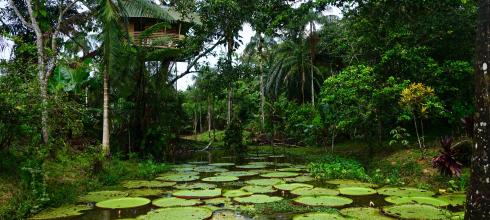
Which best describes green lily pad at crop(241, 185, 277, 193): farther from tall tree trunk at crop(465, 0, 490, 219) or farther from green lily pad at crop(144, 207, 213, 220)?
tall tree trunk at crop(465, 0, 490, 219)

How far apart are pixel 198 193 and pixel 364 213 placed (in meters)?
3.31

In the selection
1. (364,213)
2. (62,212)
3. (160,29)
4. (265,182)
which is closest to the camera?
(364,213)

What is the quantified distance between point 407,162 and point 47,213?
27.2 ft

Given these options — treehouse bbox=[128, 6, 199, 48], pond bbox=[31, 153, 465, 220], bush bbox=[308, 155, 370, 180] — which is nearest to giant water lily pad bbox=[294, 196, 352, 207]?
pond bbox=[31, 153, 465, 220]

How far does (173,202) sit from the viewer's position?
718 centimetres

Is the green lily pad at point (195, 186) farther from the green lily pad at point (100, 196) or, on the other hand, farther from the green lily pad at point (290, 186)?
the green lily pad at point (290, 186)

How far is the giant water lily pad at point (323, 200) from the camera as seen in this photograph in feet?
22.9

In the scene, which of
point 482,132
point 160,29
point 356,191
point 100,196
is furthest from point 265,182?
point 160,29

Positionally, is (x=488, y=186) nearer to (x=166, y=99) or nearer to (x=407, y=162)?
(x=407, y=162)

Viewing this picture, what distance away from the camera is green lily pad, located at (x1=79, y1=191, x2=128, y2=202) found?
25.0ft

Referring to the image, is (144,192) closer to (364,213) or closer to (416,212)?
(364,213)

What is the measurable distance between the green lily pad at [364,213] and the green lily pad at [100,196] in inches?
171

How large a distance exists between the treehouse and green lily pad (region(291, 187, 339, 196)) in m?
7.62

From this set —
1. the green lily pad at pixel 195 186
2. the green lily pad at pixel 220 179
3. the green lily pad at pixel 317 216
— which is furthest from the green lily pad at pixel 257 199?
the green lily pad at pixel 220 179
